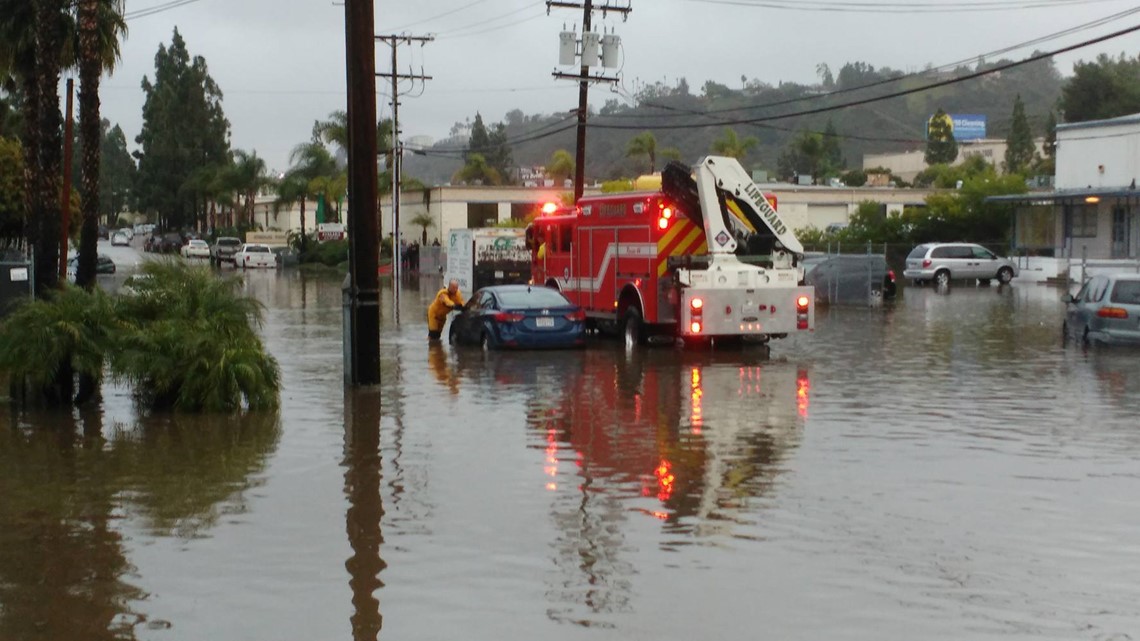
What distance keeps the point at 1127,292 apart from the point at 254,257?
61804 mm

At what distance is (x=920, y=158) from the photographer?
181 meters

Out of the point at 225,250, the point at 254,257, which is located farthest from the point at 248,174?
the point at 254,257

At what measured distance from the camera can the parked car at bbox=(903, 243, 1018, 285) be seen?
56.1 m

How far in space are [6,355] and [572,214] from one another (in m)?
14.9

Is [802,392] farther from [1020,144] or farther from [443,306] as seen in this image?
[1020,144]

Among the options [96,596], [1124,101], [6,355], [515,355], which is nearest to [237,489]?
[96,596]

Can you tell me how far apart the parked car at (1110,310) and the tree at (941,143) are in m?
146

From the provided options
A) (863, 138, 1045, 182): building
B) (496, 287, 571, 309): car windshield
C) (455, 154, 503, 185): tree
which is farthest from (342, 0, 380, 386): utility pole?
(863, 138, 1045, 182): building

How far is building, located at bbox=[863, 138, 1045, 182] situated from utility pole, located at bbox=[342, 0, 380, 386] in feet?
536

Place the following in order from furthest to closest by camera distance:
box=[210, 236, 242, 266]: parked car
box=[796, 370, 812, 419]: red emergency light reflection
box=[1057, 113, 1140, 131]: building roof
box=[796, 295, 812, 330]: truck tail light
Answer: box=[210, 236, 242, 266]: parked car → box=[1057, 113, 1140, 131]: building roof → box=[796, 295, 812, 330]: truck tail light → box=[796, 370, 812, 419]: red emergency light reflection

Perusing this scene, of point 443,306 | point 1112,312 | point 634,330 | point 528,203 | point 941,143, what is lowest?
point 634,330

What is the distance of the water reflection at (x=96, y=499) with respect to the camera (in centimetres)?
823

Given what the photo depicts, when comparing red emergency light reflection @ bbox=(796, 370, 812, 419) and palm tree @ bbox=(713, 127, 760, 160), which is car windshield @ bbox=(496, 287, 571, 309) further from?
palm tree @ bbox=(713, 127, 760, 160)

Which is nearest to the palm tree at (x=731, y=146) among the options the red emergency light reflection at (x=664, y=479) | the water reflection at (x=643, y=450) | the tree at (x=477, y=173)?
the tree at (x=477, y=173)
